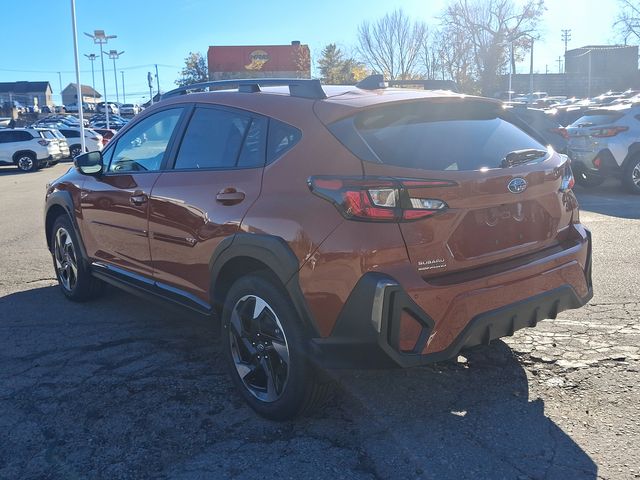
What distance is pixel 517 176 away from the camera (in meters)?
3.22

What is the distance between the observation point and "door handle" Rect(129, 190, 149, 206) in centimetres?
417

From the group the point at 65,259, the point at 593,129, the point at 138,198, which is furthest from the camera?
the point at 593,129

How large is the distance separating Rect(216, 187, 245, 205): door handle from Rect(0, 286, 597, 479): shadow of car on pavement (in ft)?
3.83

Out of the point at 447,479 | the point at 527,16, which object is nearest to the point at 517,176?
the point at 447,479

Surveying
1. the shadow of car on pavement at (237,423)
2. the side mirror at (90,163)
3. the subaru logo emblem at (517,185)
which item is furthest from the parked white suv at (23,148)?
the subaru logo emblem at (517,185)

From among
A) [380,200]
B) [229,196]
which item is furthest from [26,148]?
[380,200]

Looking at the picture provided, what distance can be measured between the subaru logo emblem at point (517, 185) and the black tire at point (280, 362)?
1293 mm

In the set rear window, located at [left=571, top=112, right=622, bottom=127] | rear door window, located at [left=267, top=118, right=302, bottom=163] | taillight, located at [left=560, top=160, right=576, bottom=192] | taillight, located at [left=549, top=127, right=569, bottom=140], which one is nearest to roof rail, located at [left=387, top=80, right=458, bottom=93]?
taillight, located at [left=560, top=160, right=576, bottom=192]

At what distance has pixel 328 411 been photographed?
3.43m

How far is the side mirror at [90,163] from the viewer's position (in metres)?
4.91

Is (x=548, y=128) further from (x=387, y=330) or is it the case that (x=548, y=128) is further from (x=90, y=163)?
(x=387, y=330)

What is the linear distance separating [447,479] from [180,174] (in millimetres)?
2388

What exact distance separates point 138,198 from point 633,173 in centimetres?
1013

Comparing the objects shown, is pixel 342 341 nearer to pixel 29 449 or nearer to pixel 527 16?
pixel 29 449
